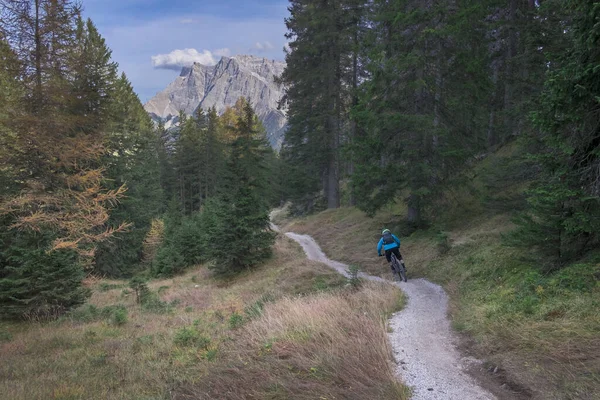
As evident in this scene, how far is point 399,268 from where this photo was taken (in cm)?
1190

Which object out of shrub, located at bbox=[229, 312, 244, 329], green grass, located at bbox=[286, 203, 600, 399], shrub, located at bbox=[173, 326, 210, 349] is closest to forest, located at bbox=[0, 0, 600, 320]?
green grass, located at bbox=[286, 203, 600, 399]

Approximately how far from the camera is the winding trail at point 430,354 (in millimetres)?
4234

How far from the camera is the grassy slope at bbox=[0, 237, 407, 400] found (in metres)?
4.56

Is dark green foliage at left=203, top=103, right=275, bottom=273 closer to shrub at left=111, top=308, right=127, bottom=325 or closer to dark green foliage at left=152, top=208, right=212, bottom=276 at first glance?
dark green foliage at left=152, top=208, right=212, bottom=276

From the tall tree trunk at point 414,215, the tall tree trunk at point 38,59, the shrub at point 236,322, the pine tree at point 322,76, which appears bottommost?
the shrub at point 236,322

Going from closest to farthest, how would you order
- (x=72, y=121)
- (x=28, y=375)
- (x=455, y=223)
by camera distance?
1. (x=28, y=375)
2. (x=72, y=121)
3. (x=455, y=223)

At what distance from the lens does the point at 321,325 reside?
599 centimetres

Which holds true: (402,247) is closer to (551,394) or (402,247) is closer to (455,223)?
(455,223)

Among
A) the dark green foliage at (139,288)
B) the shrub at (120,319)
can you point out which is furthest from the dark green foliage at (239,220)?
the shrub at (120,319)

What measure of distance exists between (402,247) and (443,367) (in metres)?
11.3

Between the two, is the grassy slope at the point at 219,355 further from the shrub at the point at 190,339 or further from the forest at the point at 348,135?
the forest at the point at 348,135

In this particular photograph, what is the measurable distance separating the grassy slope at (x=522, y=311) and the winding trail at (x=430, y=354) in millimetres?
382

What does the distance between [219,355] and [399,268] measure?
24.6ft

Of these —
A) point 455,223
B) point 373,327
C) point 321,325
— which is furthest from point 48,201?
point 455,223
